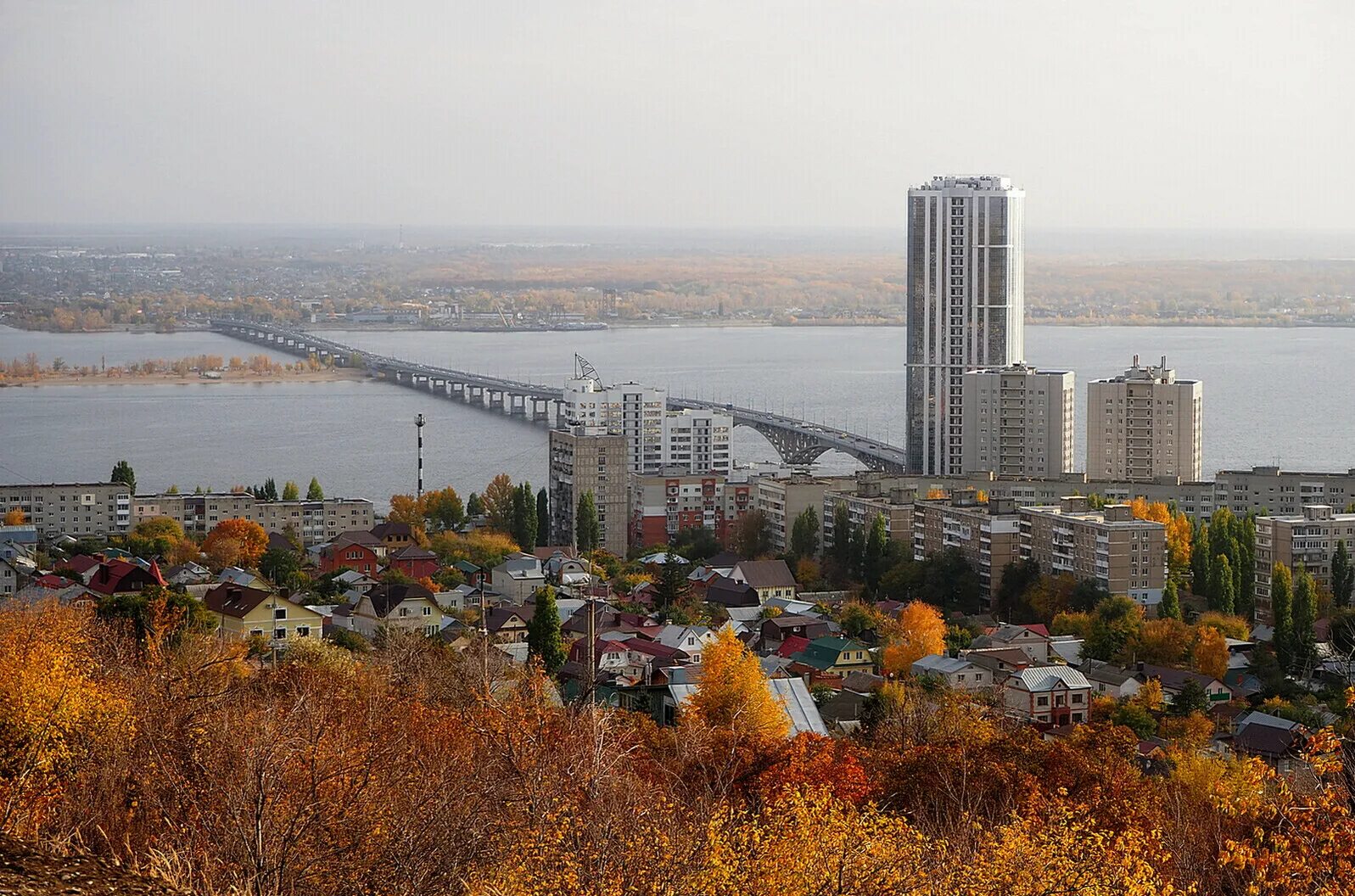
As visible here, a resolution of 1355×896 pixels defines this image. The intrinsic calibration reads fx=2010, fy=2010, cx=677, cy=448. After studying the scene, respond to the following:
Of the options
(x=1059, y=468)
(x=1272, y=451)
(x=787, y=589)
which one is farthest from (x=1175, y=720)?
(x=1272, y=451)

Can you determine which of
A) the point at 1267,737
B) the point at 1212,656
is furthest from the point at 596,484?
the point at 1267,737

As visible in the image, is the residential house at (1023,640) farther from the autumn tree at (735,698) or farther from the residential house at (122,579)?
the residential house at (122,579)

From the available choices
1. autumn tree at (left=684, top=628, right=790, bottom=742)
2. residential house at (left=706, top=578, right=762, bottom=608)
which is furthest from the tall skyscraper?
autumn tree at (left=684, top=628, right=790, bottom=742)

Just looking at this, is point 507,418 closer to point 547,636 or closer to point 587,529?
point 587,529

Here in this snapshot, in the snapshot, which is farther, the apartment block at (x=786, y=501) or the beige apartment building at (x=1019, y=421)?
the beige apartment building at (x=1019, y=421)

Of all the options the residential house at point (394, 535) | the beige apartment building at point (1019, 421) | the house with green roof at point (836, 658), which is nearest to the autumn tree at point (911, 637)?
the house with green roof at point (836, 658)

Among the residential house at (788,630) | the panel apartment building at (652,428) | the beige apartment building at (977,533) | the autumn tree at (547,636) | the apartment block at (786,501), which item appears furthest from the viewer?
the panel apartment building at (652,428)

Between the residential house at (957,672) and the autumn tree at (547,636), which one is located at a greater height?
the autumn tree at (547,636)
